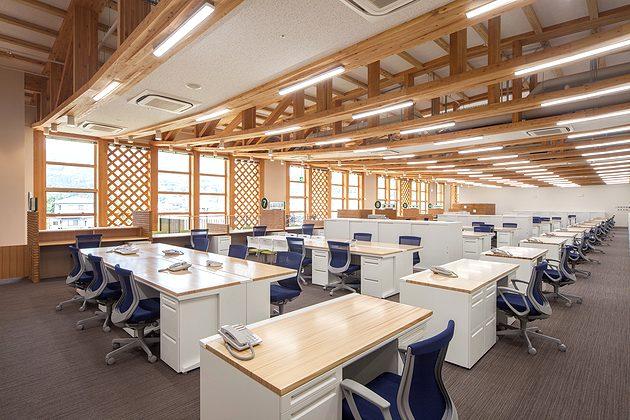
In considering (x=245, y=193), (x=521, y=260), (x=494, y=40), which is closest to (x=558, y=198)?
(x=245, y=193)

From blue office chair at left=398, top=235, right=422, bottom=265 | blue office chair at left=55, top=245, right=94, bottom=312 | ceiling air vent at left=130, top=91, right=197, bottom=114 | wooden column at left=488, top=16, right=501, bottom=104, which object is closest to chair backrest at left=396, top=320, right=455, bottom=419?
wooden column at left=488, top=16, right=501, bottom=104

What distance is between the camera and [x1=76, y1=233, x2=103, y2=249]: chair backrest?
5153 mm

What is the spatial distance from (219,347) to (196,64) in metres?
2.68

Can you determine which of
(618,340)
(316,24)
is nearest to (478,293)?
(618,340)

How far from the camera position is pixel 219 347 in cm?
146

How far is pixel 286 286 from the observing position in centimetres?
363

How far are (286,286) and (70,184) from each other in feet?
21.6

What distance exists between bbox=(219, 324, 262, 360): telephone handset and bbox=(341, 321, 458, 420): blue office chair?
0.43 meters

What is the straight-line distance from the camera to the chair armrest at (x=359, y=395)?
116 centimetres

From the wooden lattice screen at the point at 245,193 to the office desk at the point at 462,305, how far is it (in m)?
8.19

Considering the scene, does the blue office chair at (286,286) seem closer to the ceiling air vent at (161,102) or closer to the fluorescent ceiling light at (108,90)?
the ceiling air vent at (161,102)

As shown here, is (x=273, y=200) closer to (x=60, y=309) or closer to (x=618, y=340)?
(x=60, y=309)

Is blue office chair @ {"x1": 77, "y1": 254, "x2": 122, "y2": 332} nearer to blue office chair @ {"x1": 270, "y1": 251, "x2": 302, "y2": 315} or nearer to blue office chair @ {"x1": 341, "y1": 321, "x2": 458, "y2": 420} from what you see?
blue office chair @ {"x1": 270, "y1": 251, "x2": 302, "y2": 315}

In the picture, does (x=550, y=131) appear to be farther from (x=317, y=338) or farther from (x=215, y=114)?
(x=317, y=338)
